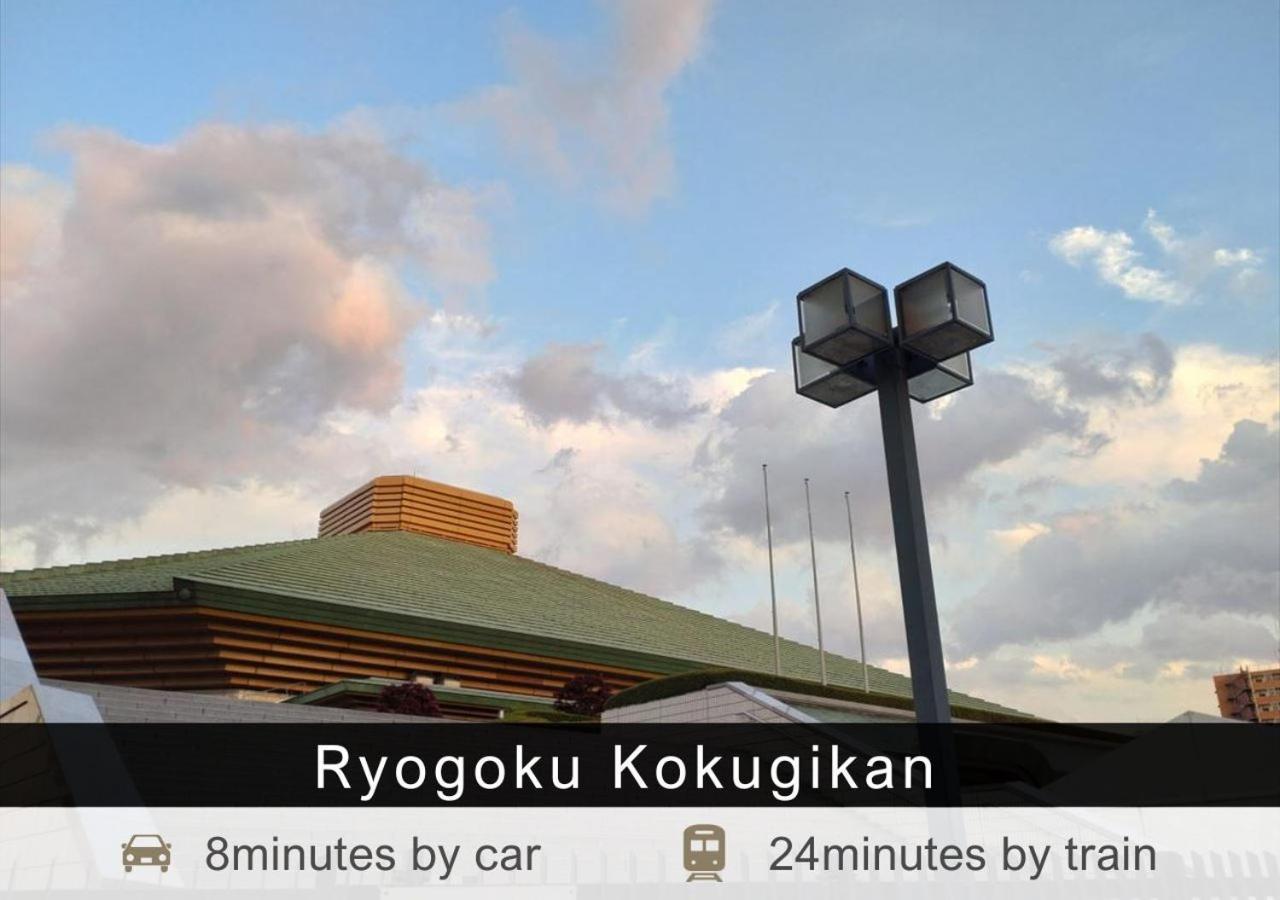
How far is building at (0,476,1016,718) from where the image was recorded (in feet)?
81.0

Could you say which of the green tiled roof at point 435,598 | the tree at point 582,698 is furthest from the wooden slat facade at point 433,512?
the tree at point 582,698

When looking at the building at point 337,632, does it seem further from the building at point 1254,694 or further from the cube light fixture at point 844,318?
the building at point 1254,694

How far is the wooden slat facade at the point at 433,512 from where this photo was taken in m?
45.8

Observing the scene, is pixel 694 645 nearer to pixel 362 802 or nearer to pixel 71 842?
pixel 362 802

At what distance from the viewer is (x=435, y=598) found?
29969 mm

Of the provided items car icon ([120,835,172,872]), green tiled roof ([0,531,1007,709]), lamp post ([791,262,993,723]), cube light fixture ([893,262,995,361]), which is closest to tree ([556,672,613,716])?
green tiled roof ([0,531,1007,709])

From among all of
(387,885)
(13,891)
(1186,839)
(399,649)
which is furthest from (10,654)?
(399,649)

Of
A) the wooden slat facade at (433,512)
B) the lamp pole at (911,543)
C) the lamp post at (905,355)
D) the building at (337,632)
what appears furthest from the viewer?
the wooden slat facade at (433,512)

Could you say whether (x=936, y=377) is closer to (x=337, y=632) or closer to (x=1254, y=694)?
(x=337, y=632)

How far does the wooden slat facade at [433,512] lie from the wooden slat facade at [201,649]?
62.1 feet

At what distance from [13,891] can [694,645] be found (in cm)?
2789

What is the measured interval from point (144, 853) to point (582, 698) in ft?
58.0

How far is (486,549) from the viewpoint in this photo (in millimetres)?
45375

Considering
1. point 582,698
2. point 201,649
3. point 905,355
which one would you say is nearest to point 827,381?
point 905,355
